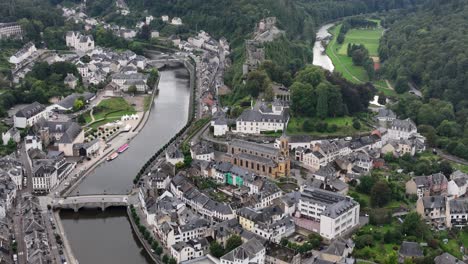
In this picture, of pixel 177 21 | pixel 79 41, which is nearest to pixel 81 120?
pixel 79 41

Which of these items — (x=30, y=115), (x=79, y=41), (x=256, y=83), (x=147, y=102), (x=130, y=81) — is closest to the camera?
(x=30, y=115)

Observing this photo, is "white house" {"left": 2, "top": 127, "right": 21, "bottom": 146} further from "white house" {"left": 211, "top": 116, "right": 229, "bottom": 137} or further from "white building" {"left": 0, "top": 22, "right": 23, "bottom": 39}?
"white building" {"left": 0, "top": 22, "right": 23, "bottom": 39}

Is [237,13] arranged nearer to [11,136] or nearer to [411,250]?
[11,136]

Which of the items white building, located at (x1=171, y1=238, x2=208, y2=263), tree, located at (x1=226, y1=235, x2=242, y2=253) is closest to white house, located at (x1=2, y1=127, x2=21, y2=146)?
white building, located at (x1=171, y1=238, x2=208, y2=263)

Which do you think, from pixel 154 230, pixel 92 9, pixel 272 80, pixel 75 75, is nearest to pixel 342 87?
pixel 272 80

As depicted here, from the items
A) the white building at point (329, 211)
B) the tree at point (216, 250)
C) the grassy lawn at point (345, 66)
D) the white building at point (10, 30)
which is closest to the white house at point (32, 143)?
the tree at point (216, 250)

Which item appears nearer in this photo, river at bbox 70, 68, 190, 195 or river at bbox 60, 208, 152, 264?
river at bbox 60, 208, 152, 264

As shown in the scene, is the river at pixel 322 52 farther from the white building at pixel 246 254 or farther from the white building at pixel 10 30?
the white building at pixel 246 254
